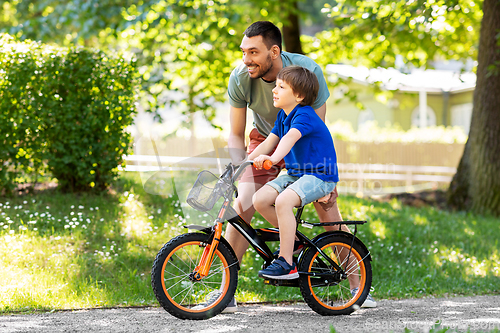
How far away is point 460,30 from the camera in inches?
422

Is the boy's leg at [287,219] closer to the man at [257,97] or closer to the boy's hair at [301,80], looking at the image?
the man at [257,97]

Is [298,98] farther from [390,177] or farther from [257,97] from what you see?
[390,177]

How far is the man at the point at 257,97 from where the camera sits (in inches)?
146

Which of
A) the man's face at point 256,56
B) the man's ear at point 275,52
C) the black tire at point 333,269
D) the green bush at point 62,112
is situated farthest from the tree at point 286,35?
the black tire at point 333,269

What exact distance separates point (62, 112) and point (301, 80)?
3.83 metres

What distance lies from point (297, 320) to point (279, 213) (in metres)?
0.85

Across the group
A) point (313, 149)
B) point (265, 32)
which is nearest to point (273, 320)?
point (313, 149)

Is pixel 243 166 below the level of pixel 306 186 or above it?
above

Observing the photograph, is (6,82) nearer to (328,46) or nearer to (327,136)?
(327,136)

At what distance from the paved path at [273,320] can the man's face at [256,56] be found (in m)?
1.76

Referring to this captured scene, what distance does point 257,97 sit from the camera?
399cm

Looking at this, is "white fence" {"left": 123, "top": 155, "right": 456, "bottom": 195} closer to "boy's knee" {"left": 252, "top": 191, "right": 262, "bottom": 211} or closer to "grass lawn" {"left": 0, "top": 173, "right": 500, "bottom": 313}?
"grass lawn" {"left": 0, "top": 173, "right": 500, "bottom": 313}

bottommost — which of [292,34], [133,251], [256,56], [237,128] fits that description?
[133,251]

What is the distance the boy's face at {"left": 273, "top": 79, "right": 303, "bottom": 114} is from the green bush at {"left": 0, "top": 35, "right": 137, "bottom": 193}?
3.29m
